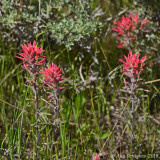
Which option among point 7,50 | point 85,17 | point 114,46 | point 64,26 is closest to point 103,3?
point 114,46

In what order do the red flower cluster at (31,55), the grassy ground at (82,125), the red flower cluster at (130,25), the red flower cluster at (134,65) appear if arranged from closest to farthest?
the red flower cluster at (31,55), the red flower cluster at (134,65), the grassy ground at (82,125), the red flower cluster at (130,25)

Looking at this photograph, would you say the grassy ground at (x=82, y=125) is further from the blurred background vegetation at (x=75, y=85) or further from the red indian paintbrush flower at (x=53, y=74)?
the red indian paintbrush flower at (x=53, y=74)

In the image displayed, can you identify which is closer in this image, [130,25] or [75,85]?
[130,25]

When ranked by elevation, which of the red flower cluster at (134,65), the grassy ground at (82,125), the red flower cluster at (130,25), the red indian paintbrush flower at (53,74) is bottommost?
the grassy ground at (82,125)

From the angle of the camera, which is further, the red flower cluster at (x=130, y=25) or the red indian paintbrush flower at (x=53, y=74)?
the red flower cluster at (x=130, y=25)

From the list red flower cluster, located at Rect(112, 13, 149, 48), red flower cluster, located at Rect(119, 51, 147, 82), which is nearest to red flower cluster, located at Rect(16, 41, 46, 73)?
red flower cluster, located at Rect(119, 51, 147, 82)

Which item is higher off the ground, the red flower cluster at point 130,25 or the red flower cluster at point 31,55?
the red flower cluster at point 130,25

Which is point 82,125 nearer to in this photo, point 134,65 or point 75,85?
point 75,85

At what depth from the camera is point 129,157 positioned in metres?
1.83

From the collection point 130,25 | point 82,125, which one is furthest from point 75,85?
point 130,25

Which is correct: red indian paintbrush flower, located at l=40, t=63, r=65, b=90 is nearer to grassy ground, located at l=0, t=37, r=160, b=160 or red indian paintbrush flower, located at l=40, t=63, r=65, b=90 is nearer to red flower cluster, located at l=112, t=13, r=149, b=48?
grassy ground, located at l=0, t=37, r=160, b=160

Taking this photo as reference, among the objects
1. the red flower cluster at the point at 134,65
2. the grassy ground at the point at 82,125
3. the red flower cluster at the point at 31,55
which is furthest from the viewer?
the grassy ground at the point at 82,125

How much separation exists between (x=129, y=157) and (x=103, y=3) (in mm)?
2466

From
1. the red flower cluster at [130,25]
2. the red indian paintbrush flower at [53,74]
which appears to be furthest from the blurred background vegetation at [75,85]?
the red indian paintbrush flower at [53,74]
